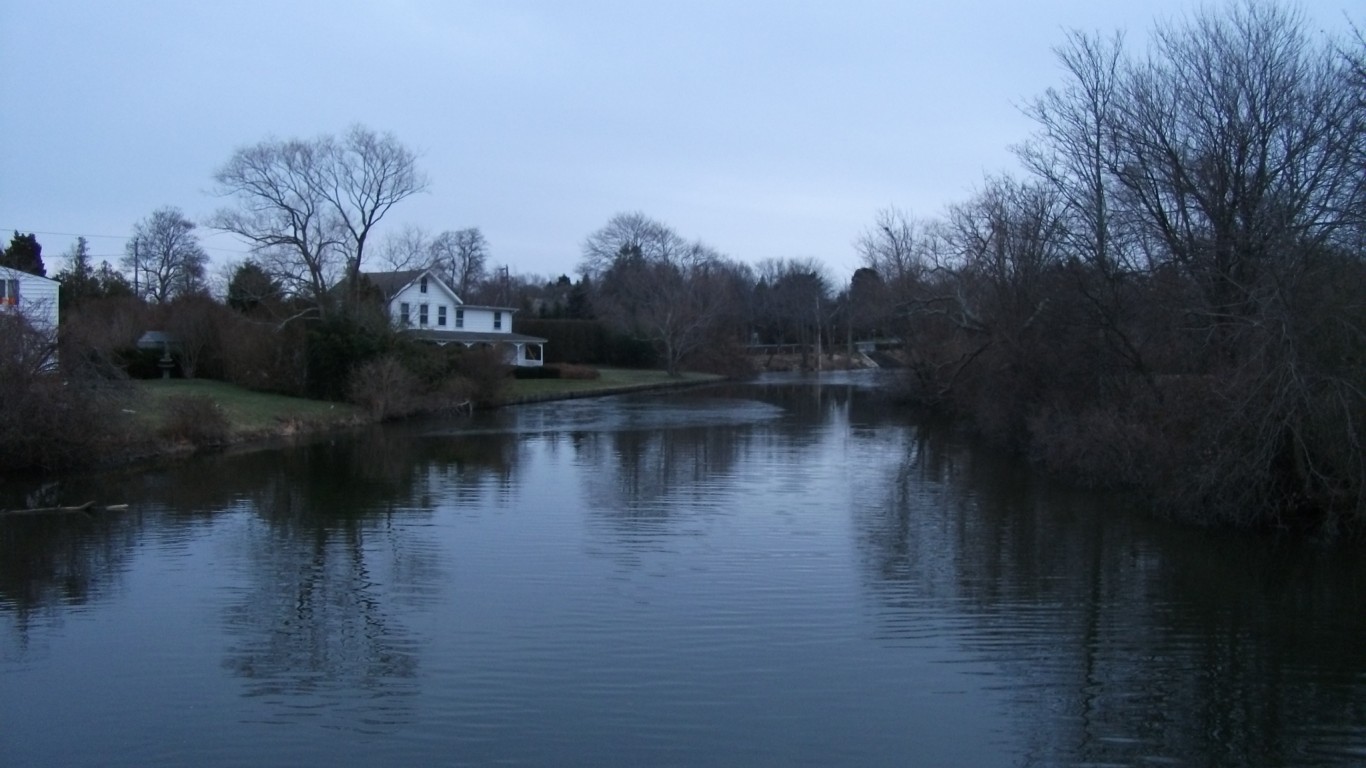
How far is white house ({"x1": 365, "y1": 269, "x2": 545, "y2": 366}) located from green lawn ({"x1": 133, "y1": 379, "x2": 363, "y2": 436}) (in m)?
20.1

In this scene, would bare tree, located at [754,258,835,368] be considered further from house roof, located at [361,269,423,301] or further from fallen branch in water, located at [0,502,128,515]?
fallen branch in water, located at [0,502,128,515]

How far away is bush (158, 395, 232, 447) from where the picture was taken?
28.8m

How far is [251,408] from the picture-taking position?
116 ft

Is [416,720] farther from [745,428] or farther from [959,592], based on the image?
[745,428]

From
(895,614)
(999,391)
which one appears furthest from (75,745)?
(999,391)

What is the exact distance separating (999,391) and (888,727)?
2404cm

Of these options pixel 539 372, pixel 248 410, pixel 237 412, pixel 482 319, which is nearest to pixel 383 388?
pixel 248 410

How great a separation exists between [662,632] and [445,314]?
56.7 metres

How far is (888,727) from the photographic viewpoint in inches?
350

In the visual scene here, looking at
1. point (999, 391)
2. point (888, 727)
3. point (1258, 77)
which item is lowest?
point (888, 727)

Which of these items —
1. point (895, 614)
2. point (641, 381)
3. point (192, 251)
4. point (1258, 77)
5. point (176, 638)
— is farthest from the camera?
point (192, 251)

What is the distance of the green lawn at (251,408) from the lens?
32172 millimetres

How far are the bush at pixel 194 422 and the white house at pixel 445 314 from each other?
29.6 metres

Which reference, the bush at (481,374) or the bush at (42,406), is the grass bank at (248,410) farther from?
the bush at (481,374)
